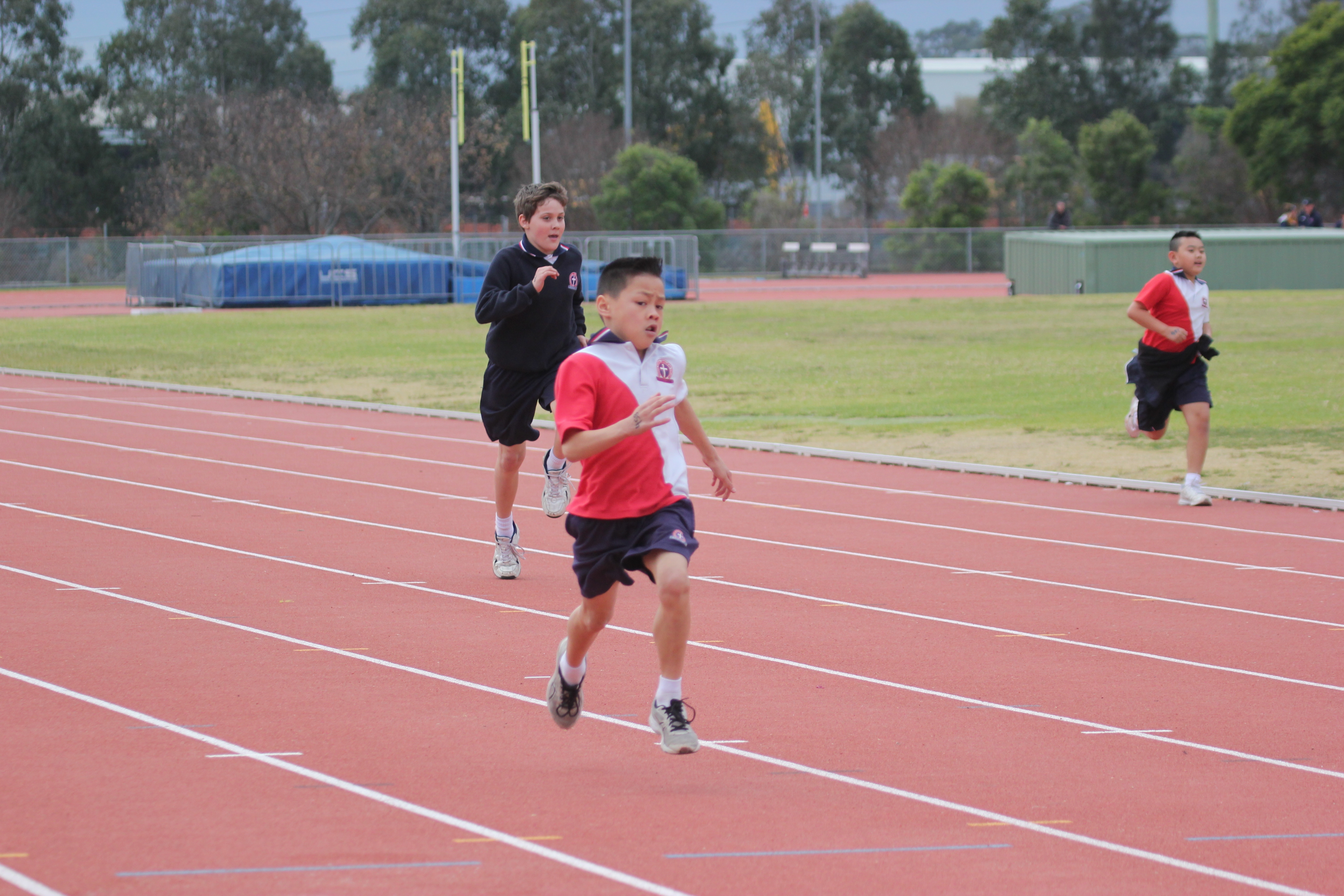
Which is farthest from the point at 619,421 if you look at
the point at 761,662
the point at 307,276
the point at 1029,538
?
the point at 307,276

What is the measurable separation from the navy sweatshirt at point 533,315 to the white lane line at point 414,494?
122cm

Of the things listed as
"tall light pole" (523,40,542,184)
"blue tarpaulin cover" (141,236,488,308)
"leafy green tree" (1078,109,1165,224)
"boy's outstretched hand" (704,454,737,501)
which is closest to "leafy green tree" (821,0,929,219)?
"leafy green tree" (1078,109,1165,224)

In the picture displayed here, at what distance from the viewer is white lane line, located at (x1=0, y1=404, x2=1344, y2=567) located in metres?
8.81

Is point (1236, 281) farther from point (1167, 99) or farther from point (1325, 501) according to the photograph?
point (1167, 99)

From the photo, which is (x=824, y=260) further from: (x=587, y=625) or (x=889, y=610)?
(x=587, y=625)

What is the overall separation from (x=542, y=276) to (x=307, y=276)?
30724mm

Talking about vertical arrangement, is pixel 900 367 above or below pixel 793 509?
above

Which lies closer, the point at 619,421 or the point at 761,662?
the point at 619,421

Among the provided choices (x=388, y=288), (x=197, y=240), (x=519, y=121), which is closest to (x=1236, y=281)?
(x=388, y=288)

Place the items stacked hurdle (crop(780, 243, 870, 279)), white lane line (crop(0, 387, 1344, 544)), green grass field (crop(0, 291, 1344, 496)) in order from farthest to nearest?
stacked hurdle (crop(780, 243, 870, 279)) → green grass field (crop(0, 291, 1344, 496)) → white lane line (crop(0, 387, 1344, 544))

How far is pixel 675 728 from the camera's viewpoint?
5.14m

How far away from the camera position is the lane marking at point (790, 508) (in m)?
Result: 8.81

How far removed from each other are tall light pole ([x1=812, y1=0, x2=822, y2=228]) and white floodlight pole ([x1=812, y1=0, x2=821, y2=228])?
0.03 ft

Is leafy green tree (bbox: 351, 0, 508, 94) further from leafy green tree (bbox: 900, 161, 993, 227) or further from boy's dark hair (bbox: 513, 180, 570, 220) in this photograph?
boy's dark hair (bbox: 513, 180, 570, 220)
